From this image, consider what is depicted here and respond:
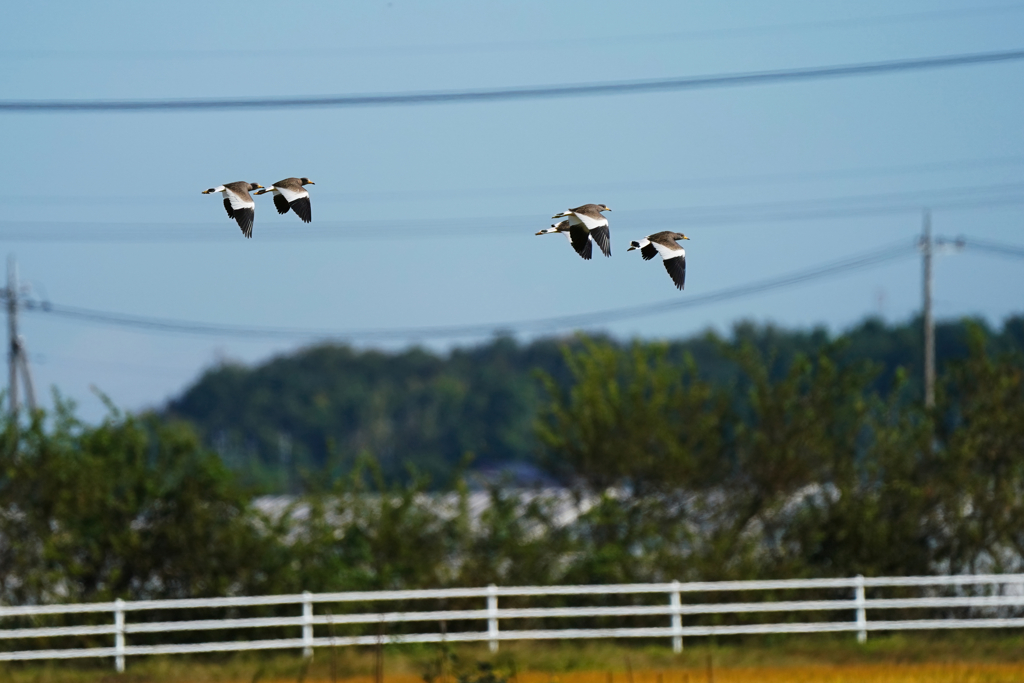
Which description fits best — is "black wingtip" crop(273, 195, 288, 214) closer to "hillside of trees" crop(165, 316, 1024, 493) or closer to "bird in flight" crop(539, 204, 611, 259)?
"bird in flight" crop(539, 204, 611, 259)

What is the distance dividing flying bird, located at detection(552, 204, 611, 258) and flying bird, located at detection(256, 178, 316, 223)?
1.08m

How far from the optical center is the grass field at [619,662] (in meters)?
15.8

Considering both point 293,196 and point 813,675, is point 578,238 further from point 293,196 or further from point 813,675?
point 813,675

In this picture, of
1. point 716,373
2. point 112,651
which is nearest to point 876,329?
point 716,373

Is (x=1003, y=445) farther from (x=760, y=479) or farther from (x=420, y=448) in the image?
(x=420, y=448)

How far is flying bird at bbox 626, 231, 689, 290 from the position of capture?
5.99m

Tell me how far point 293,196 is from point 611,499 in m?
15.3

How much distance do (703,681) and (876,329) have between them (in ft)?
244

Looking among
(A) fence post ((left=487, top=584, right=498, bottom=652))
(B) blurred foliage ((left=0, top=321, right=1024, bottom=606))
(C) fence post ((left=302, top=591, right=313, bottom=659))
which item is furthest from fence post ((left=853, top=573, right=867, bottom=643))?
(C) fence post ((left=302, top=591, right=313, bottom=659))

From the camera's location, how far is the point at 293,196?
5859 mm

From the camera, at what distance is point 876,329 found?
85.6 m

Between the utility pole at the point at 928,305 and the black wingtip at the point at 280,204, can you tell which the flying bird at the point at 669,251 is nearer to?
the black wingtip at the point at 280,204

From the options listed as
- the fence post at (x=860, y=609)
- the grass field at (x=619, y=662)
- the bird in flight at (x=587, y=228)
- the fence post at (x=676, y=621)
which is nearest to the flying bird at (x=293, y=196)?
the bird in flight at (x=587, y=228)

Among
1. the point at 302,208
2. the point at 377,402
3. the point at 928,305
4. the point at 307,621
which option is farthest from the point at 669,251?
Result: the point at 377,402
